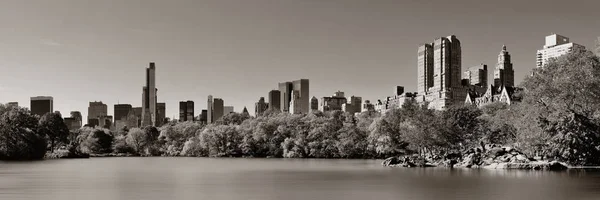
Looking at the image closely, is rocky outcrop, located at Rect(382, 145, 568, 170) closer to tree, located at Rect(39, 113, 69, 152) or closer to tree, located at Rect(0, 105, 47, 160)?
tree, located at Rect(0, 105, 47, 160)

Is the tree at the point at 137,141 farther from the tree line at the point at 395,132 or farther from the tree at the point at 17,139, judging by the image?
the tree at the point at 17,139

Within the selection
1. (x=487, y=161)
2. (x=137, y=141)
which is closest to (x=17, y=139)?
(x=137, y=141)

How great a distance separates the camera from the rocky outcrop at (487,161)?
2291 inches

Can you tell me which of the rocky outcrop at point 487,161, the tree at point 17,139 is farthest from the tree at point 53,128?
the rocky outcrop at point 487,161

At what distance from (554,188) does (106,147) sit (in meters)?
134

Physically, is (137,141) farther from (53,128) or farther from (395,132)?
(395,132)

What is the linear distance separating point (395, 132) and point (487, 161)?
30.7 meters

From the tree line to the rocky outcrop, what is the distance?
151 centimetres

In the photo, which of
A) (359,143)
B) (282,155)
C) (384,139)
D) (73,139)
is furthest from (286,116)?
(73,139)

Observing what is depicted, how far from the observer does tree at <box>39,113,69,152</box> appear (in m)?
124

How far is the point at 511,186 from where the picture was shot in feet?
122

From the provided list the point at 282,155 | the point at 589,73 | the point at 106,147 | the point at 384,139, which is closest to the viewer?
the point at 589,73

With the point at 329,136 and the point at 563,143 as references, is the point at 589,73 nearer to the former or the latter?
the point at 563,143

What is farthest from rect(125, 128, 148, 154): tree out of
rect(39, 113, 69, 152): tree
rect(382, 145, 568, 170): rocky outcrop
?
rect(382, 145, 568, 170): rocky outcrop
